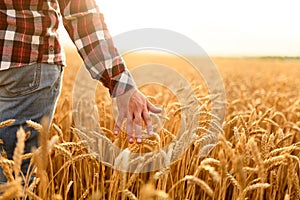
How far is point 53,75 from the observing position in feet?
5.67

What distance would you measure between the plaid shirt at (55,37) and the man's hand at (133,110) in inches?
1.6

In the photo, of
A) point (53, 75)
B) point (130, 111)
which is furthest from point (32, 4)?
point (130, 111)

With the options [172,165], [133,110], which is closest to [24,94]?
[133,110]

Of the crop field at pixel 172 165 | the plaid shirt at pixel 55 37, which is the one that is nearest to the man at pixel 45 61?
the plaid shirt at pixel 55 37

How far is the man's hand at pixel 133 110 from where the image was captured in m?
1.70

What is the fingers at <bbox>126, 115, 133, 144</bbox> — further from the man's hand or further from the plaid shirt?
the plaid shirt

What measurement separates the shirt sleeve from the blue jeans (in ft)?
0.51

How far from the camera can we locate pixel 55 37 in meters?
1.73

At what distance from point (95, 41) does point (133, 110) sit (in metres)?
0.33

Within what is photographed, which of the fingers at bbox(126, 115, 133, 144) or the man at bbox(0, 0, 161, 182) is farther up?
the man at bbox(0, 0, 161, 182)

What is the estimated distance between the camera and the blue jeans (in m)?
1.64

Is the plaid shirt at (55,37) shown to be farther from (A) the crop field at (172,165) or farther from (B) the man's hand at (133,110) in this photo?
(A) the crop field at (172,165)

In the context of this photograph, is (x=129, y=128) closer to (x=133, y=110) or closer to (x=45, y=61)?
(x=133, y=110)

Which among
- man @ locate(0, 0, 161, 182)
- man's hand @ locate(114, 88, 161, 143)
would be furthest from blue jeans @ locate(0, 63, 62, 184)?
man's hand @ locate(114, 88, 161, 143)
